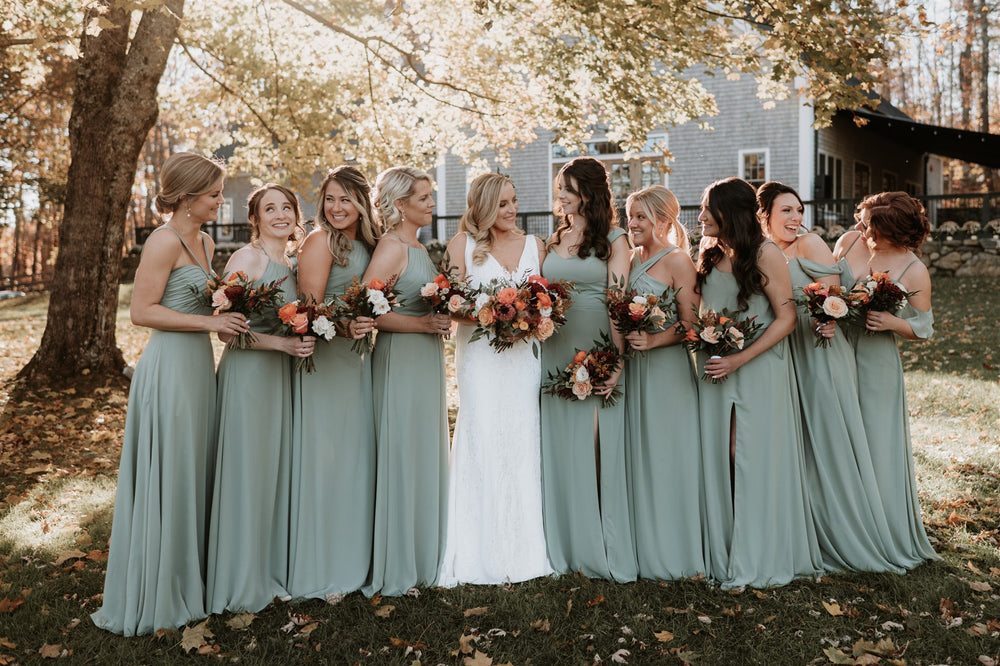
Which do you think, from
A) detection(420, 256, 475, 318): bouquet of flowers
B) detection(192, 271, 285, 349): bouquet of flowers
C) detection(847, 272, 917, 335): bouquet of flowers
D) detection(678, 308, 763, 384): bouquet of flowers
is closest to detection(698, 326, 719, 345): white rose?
detection(678, 308, 763, 384): bouquet of flowers

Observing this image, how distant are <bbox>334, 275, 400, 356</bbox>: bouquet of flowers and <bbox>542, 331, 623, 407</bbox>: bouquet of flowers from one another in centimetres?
123

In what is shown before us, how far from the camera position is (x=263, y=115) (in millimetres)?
15930

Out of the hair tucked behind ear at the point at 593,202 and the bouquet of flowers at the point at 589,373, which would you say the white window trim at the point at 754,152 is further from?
the bouquet of flowers at the point at 589,373

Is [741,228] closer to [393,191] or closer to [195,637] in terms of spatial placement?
[393,191]

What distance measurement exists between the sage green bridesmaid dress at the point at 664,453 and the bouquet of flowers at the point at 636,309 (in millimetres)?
255

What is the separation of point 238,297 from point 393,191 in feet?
4.22

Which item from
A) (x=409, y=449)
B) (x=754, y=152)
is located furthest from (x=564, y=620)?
(x=754, y=152)

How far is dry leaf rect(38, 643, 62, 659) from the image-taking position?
14.2 feet

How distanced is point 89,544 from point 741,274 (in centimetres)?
524

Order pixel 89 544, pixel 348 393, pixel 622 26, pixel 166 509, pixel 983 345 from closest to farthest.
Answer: pixel 166 509
pixel 348 393
pixel 89 544
pixel 622 26
pixel 983 345

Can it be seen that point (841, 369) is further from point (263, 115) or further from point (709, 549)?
point (263, 115)

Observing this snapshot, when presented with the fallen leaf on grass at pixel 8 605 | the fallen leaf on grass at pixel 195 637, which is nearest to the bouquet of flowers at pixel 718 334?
the fallen leaf on grass at pixel 195 637

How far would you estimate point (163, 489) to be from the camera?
4578mm

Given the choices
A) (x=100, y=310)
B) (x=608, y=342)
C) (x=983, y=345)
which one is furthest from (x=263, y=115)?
(x=983, y=345)
